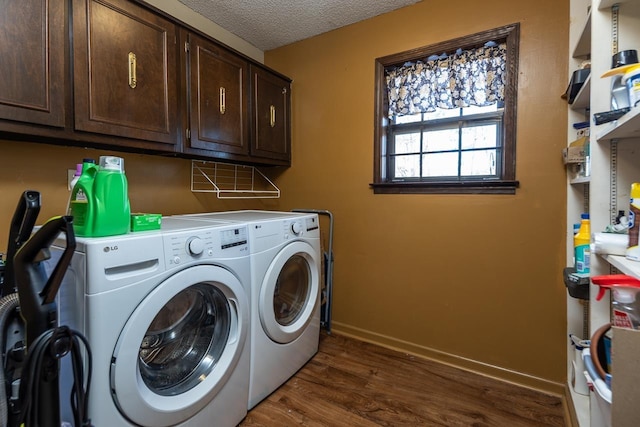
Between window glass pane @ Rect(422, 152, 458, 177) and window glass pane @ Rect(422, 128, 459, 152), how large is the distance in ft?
0.15

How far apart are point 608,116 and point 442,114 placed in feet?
4.02

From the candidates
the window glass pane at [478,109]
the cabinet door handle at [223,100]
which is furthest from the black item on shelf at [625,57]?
the cabinet door handle at [223,100]

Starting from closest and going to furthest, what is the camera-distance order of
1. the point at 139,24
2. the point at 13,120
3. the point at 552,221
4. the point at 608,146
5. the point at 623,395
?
the point at 623,395 → the point at 608,146 → the point at 13,120 → the point at 139,24 → the point at 552,221

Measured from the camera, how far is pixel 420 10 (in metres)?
2.03

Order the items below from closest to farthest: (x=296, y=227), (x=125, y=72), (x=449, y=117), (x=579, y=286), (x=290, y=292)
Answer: (x=579, y=286) → (x=125, y=72) → (x=296, y=227) → (x=290, y=292) → (x=449, y=117)

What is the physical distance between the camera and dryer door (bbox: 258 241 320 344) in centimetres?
159

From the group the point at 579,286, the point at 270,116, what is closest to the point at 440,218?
the point at 579,286

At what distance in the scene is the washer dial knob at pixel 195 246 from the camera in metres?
1.20

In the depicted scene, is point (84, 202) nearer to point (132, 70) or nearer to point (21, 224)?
point (21, 224)

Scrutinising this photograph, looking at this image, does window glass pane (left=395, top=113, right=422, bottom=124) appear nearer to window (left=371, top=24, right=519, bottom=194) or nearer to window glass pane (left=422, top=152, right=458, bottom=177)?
window (left=371, top=24, right=519, bottom=194)

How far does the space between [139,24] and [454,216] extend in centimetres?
203

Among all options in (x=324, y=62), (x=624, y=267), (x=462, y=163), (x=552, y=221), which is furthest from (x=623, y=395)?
(x=324, y=62)

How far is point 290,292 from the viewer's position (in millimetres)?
1945

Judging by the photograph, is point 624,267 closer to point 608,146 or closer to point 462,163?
point 608,146
